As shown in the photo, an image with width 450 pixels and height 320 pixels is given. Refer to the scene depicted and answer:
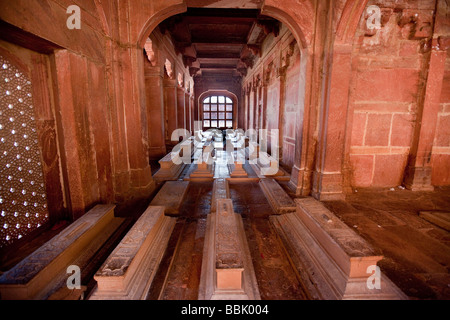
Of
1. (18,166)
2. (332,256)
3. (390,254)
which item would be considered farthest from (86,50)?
(390,254)

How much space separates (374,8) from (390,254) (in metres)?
3.66

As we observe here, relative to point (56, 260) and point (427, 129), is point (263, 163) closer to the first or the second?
point (427, 129)

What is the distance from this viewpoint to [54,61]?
2.42 metres

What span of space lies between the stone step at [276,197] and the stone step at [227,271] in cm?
112

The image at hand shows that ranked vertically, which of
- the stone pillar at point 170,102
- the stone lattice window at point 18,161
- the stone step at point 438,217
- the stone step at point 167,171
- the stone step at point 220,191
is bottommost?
the stone step at point 438,217

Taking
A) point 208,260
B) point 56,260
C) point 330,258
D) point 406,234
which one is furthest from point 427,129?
point 56,260

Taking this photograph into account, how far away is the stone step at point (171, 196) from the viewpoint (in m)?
3.14

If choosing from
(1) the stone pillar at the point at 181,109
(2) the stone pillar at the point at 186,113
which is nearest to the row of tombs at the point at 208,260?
(1) the stone pillar at the point at 181,109

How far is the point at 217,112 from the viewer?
16.2 m

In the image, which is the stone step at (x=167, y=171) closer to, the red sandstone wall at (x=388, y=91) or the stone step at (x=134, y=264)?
the stone step at (x=134, y=264)

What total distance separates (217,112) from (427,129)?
13.5 m

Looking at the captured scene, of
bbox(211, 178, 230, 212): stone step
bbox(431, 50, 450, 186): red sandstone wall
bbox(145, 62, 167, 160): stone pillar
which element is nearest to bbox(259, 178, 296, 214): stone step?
bbox(211, 178, 230, 212): stone step
